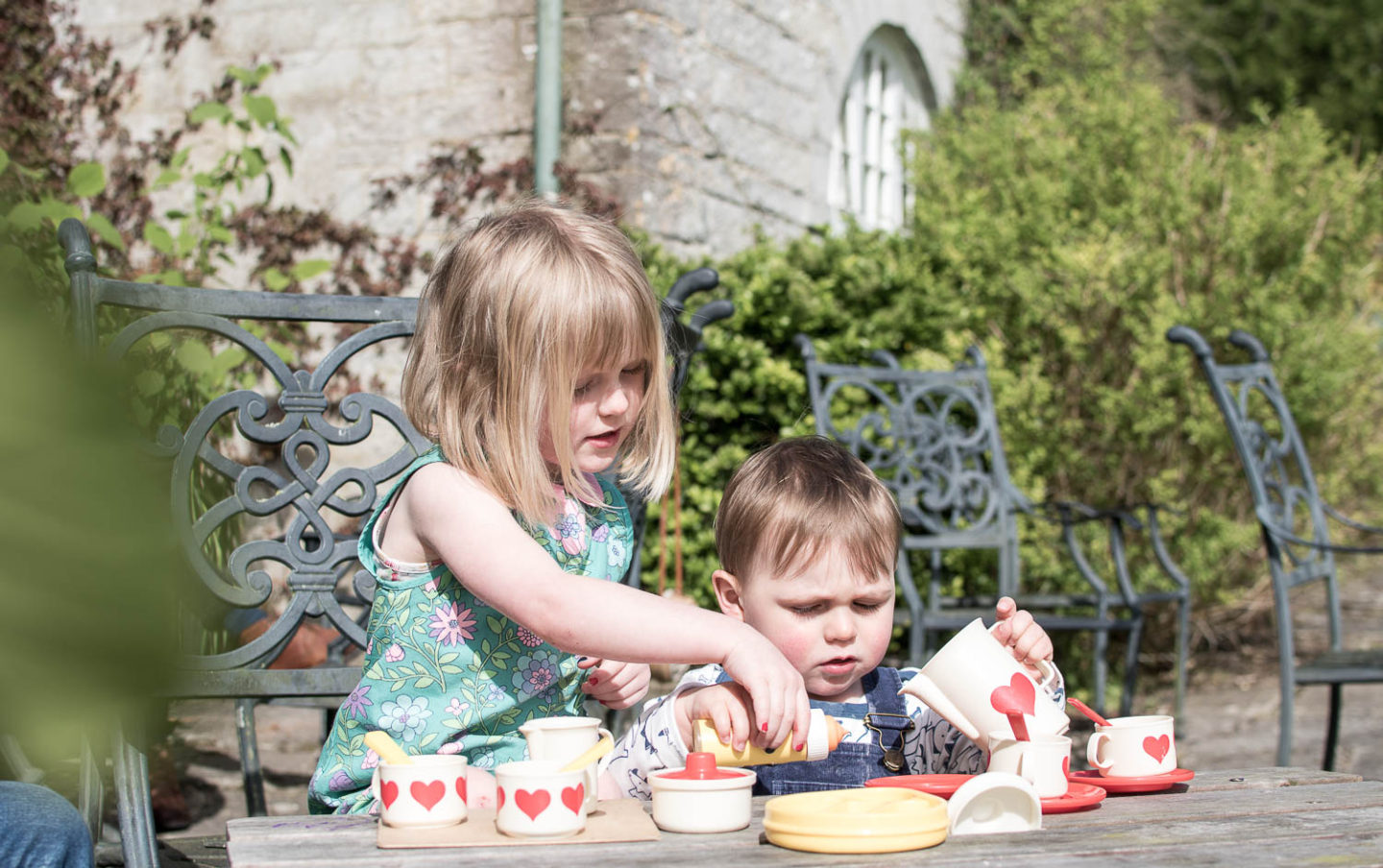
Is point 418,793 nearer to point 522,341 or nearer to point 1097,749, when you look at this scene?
point 522,341

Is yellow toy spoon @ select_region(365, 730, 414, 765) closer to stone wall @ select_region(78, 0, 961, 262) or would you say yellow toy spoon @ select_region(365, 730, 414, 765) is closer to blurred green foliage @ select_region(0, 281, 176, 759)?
blurred green foliage @ select_region(0, 281, 176, 759)

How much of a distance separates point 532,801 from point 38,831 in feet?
1.73

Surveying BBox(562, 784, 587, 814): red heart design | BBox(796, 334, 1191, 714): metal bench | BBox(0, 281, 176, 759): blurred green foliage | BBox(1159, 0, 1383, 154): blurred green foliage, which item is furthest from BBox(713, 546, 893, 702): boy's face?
BBox(1159, 0, 1383, 154): blurred green foliage

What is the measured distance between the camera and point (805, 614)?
1629 mm

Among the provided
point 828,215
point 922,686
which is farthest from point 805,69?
point 922,686

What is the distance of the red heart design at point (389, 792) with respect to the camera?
3.45ft

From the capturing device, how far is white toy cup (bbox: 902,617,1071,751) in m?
1.25

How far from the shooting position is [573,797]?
3.41 ft

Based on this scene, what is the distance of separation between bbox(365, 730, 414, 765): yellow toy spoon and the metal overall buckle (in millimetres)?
735

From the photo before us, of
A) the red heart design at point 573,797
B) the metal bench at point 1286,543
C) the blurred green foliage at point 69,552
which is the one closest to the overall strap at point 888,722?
the red heart design at point 573,797

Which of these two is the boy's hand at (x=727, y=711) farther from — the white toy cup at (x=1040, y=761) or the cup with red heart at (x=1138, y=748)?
the cup with red heart at (x=1138, y=748)

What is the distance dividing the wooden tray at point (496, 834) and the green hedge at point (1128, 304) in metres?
3.29

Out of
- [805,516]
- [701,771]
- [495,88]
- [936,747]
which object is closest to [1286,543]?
[936,747]

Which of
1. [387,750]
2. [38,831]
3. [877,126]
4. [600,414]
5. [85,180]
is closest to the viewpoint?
[387,750]
